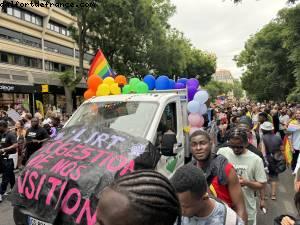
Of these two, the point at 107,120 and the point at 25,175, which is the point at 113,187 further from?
the point at 107,120

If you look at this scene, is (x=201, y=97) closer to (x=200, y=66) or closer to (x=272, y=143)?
(x=272, y=143)

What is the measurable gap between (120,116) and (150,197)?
408 cm

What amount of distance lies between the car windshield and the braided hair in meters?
3.53

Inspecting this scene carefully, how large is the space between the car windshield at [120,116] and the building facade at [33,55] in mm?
22689

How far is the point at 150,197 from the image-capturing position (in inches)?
49.0

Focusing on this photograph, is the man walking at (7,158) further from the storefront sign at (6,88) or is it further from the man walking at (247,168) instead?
the storefront sign at (6,88)

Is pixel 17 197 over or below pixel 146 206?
below

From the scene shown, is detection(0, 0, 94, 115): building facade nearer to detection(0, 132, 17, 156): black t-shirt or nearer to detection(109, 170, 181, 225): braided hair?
detection(0, 132, 17, 156): black t-shirt

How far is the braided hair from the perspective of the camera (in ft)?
4.00

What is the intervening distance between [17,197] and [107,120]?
78.2 inches

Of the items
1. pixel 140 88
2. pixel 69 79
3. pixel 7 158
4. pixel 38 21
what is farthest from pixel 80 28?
pixel 140 88

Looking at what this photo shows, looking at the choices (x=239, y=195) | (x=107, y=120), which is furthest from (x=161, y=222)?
(x=107, y=120)

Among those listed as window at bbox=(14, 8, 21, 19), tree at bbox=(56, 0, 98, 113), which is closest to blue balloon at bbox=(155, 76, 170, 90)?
tree at bbox=(56, 0, 98, 113)

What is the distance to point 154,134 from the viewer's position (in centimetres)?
494
